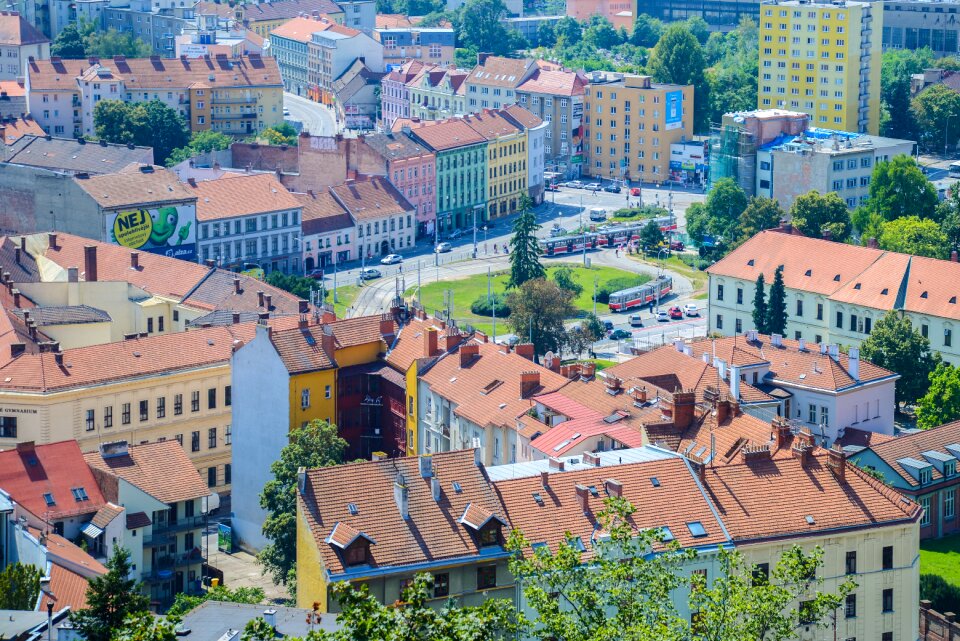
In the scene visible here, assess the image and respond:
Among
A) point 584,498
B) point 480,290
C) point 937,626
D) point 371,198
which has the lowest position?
point 937,626

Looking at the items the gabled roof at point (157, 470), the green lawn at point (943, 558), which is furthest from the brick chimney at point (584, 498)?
the green lawn at point (943, 558)

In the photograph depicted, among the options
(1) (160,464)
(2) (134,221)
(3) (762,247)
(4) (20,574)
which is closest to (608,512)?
(4) (20,574)

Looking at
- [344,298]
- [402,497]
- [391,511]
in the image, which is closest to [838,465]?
[402,497]

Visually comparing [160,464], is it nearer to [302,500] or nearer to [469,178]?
[302,500]

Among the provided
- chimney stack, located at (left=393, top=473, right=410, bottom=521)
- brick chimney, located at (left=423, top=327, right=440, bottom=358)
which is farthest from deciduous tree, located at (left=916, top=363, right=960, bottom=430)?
chimney stack, located at (left=393, top=473, right=410, bottom=521)

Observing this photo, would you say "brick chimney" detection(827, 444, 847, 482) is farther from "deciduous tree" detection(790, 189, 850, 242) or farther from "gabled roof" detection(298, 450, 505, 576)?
"deciduous tree" detection(790, 189, 850, 242)

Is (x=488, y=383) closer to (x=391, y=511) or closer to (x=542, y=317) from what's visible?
(x=391, y=511)

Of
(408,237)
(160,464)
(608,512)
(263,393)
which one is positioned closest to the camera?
(608,512)
